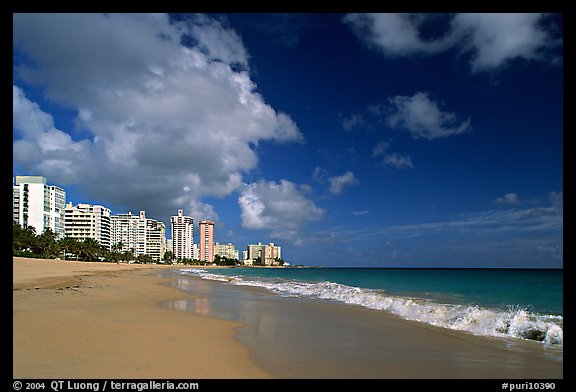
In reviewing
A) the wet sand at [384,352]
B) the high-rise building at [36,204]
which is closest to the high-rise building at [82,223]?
the high-rise building at [36,204]

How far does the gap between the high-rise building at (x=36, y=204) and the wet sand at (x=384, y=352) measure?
466ft

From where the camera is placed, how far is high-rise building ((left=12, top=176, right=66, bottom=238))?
126 meters

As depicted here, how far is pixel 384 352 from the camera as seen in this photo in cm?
732

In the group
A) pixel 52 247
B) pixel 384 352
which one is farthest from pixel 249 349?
pixel 52 247

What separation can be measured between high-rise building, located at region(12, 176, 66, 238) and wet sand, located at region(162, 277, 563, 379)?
142130 millimetres

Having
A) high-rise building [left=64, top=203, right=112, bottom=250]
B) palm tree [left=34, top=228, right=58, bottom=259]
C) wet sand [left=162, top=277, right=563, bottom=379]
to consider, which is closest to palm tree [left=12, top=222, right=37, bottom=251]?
palm tree [left=34, top=228, right=58, bottom=259]

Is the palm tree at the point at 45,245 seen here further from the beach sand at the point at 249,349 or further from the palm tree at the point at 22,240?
the beach sand at the point at 249,349

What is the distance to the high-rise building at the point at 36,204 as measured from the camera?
126 meters

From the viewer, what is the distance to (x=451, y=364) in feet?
21.3

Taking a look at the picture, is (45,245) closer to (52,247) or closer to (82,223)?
(52,247)
